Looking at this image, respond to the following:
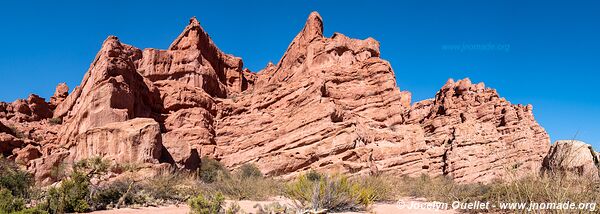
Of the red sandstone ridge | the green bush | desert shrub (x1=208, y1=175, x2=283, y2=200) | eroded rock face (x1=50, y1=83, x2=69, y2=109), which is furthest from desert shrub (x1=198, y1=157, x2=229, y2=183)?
eroded rock face (x1=50, y1=83, x2=69, y2=109)

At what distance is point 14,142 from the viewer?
27156 mm

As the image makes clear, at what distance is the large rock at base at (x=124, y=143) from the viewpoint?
71.5ft

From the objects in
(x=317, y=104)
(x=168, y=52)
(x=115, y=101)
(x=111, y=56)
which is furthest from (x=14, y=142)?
(x=317, y=104)

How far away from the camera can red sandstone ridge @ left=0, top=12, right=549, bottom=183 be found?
25578 millimetres

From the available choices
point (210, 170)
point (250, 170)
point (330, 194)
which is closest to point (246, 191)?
point (330, 194)

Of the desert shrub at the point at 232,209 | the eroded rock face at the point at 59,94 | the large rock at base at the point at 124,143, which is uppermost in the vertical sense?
the eroded rock face at the point at 59,94

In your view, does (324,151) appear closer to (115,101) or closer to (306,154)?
(306,154)

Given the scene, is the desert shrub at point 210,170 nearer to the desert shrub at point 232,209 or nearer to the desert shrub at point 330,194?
the desert shrub at point 330,194

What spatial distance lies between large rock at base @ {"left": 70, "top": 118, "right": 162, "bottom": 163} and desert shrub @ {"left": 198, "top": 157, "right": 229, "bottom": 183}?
11.4ft

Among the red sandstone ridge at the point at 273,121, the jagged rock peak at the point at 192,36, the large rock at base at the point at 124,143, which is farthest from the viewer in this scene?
the jagged rock peak at the point at 192,36

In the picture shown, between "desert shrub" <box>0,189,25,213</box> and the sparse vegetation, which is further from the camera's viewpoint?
"desert shrub" <box>0,189,25,213</box>

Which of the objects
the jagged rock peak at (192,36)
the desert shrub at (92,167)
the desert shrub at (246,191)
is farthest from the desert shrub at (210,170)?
the jagged rock peak at (192,36)

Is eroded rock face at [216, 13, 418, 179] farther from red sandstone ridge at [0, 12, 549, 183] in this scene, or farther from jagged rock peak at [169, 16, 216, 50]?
jagged rock peak at [169, 16, 216, 50]

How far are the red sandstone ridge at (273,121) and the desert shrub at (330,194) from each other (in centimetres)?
1377
